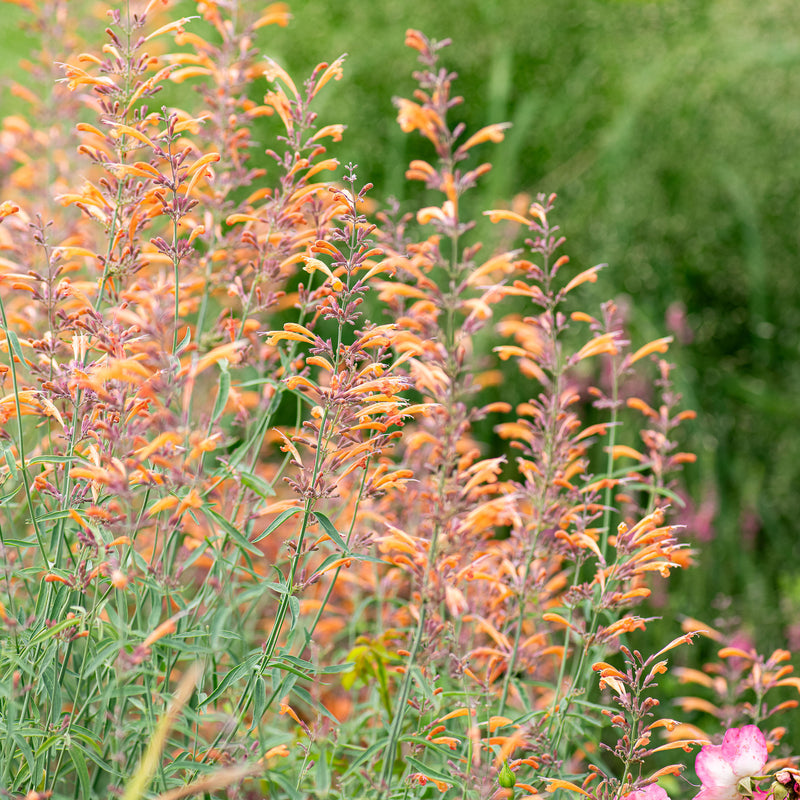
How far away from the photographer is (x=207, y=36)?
575 cm

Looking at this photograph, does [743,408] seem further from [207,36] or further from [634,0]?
[207,36]

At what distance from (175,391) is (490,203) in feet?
11.9

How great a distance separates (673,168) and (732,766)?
4.10 m

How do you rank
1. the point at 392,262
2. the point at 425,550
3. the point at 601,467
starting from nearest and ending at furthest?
the point at 392,262 < the point at 425,550 < the point at 601,467

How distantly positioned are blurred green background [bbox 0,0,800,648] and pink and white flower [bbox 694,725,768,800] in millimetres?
2701

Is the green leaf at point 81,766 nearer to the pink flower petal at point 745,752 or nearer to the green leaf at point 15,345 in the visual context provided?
the green leaf at point 15,345

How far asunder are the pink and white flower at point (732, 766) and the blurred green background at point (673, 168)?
2701 millimetres

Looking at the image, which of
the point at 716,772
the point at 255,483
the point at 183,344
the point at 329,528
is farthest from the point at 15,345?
the point at 716,772

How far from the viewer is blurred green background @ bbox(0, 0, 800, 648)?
4.81 meters

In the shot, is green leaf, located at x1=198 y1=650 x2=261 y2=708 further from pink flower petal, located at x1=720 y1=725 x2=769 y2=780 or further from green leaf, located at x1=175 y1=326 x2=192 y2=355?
pink flower petal, located at x1=720 y1=725 x2=769 y2=780

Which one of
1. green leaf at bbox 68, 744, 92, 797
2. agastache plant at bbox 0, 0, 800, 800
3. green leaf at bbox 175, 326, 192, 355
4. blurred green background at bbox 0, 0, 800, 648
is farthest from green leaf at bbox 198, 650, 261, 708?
blurred green background at bbox 0, 0, 800, 648

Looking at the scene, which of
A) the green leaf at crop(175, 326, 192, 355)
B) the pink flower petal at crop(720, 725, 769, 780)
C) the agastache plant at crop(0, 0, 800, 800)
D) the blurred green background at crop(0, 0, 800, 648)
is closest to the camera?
the green leaf at crop(175, 326, 192, 355)

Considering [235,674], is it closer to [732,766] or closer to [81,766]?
[81,766]

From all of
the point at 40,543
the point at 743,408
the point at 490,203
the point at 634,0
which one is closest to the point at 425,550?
the point at 40,543
